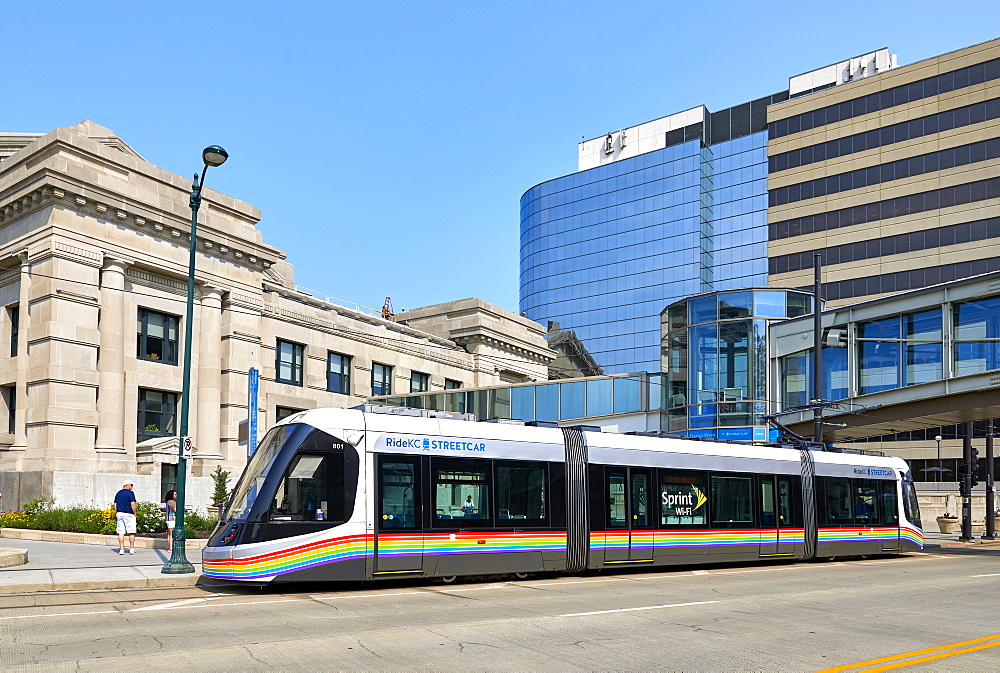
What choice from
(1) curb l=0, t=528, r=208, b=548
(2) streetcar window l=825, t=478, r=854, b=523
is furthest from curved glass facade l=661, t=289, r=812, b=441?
Answer: (1) curb l=0, t=528, r=208, b=548

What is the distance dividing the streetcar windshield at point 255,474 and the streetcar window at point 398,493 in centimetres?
186

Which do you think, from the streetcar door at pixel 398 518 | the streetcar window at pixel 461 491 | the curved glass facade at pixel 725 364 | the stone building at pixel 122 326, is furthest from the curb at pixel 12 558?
the curved glass facade at pixel 725 364

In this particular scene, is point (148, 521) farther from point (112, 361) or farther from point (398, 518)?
point (398, 518)

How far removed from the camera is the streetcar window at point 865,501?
25391 mm

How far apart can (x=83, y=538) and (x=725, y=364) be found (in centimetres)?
2562

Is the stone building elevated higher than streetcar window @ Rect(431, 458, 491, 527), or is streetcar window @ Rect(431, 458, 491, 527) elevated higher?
the stone building

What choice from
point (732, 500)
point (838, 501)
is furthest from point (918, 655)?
point (838, 501)

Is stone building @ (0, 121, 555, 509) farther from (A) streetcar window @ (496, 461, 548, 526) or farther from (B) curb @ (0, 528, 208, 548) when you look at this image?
(A) streetcar window @ (496, 461, 548, 526)

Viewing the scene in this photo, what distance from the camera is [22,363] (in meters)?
32.2

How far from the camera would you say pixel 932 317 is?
93.1 ft

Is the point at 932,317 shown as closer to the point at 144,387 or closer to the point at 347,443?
the point at 347,443

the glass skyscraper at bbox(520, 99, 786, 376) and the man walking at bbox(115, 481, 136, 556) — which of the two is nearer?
the man walking at bbox(115, 481, 136, 556)

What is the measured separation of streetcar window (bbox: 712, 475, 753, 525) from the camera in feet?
70.3

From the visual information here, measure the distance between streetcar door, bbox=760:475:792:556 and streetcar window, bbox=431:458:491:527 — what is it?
8744 mm
